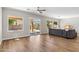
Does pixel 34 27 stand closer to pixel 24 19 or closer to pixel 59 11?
pixel 24 19

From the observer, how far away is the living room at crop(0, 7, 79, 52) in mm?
2086

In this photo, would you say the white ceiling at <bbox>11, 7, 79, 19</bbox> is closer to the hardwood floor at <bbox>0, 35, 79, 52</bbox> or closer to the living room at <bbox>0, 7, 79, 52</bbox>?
the living room at <bbox>0, 7, 79, 52</bbox>

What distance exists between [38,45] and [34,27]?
41 centimetres

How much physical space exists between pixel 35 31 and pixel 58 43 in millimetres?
571

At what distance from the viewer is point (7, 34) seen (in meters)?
2.08

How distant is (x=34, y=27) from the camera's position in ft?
7.75

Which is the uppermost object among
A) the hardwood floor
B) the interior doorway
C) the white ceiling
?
the white ceiling

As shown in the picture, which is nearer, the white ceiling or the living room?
the living room

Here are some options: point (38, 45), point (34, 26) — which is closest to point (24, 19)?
point (34, 26)

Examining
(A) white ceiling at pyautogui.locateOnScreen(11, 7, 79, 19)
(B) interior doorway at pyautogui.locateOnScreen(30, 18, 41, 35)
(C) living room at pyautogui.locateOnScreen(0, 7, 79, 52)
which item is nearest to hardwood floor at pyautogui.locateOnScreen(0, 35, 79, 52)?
(C) living room at pyautogui.locateOnScreen(0, 7, 79, 52)

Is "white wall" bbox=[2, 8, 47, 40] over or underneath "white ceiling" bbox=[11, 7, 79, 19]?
underneath

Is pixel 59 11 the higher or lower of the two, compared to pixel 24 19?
higher
